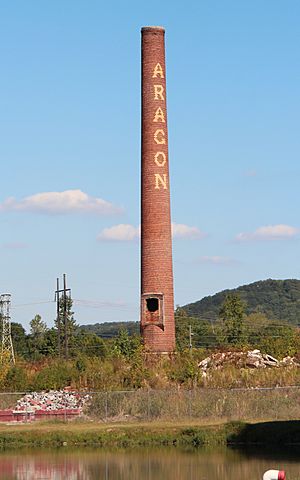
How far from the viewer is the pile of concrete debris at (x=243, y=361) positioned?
2281 inches

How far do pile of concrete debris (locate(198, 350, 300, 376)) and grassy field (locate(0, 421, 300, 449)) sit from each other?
50.0 feet

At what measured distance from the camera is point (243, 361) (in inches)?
2296

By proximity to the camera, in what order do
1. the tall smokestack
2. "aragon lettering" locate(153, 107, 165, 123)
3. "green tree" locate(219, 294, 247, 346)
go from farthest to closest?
"green tree" locate(219, 294, 247, 346) → "aragon lettering" locate(153, 107, 165, 123) → the tall smokestack

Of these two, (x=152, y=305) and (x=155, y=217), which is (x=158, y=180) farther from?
(x=152, y=305)

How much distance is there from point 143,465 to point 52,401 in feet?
57.6

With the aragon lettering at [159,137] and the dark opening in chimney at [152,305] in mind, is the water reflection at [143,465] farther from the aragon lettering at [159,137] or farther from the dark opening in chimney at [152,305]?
the aragon lettering at [159,137]

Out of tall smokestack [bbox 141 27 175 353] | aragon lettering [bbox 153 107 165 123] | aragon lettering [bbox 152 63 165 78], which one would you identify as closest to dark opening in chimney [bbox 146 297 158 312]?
tall smokestack [bbox 141 27 175 353]

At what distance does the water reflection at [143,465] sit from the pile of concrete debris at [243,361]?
2065cm

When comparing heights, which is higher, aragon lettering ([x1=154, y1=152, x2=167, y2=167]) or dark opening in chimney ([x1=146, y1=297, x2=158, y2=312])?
aragon lettering ([x1=154, y1=152, x2=167, y2=167])

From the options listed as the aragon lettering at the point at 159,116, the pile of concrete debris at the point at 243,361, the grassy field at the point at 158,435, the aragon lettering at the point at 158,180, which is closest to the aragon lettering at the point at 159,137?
the aragon lettering at the point at 159,116

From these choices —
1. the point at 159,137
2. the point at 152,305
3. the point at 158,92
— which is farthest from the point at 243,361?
the point at 158,92

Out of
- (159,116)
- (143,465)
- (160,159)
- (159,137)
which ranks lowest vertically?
(143,465)

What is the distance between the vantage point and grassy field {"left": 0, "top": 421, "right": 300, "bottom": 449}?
39.1 m

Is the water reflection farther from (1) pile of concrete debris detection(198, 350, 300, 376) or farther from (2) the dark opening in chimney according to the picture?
(1) pile of concrete debris detection(198, 350, 300, 376)
